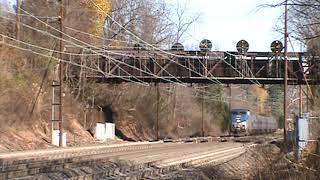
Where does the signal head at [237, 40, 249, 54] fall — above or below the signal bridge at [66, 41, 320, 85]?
above

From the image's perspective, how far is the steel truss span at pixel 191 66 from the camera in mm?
55938

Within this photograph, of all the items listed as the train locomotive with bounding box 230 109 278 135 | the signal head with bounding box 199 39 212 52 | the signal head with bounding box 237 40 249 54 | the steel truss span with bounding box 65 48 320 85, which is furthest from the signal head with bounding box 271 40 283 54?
the train locomotive with bounding box 230 109 278 135

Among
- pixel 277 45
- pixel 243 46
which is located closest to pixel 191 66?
pixel 243 46

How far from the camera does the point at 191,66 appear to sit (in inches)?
2276

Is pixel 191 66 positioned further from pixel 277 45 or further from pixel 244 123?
pixel 244 123

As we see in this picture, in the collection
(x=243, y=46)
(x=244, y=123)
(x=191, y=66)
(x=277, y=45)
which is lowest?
(x=244, y=123)

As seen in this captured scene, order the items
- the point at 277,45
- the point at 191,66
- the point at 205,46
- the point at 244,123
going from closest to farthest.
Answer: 1. the point at 277,45
2. the point at 191,66
3. the point at 205,46
4. the point at 244,123

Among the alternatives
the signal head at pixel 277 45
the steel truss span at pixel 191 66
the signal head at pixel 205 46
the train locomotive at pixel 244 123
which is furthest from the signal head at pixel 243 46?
the train locomotive at pixel 244 123

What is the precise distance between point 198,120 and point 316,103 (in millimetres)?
61222

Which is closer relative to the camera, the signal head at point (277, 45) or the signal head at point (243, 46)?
the signal head at point (277, 45)

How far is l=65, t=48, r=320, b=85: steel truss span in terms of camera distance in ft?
184

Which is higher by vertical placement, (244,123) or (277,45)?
(277,45)

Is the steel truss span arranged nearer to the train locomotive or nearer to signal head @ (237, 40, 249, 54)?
signal head @ (237, 40, 249, 54)

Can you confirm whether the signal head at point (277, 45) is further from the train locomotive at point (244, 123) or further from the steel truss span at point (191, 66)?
the train locomotive at point (244, 123)
